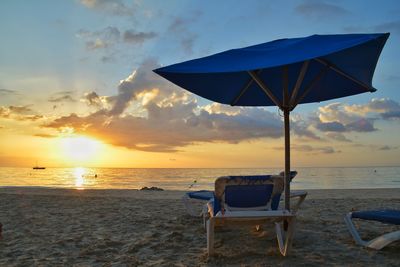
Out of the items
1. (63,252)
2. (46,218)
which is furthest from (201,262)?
(46,218)

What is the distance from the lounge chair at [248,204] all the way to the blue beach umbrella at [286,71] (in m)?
0.41

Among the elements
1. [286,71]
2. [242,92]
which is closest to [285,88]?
[286,71]

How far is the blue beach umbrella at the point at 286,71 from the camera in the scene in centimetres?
391

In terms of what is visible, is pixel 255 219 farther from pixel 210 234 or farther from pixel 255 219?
pixel 210 234

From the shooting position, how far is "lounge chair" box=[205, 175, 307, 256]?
425cm

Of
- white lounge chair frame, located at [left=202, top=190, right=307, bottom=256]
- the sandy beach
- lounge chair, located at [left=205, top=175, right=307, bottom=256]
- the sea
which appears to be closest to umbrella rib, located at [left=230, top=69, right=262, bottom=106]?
lounge chair, located at [left=205, top=175, right=307, bottom=256]

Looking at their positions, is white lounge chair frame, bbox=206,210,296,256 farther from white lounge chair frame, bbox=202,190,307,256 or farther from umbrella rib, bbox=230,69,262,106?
umbrella rib, bbox=230,69,262,106

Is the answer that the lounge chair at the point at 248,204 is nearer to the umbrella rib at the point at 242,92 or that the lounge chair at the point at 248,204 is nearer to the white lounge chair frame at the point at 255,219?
the white lounge chair frame at the point at 255,219

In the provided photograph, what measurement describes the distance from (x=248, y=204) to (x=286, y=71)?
5.71 ft

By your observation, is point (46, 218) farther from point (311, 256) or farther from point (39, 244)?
point (311, 256)

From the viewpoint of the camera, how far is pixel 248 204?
473 centimetres

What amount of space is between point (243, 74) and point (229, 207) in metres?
2.11

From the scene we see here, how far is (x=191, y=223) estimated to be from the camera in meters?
6.67

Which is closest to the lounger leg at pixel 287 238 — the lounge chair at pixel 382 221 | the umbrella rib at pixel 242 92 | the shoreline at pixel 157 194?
the lounge chair at pixel 382 221
